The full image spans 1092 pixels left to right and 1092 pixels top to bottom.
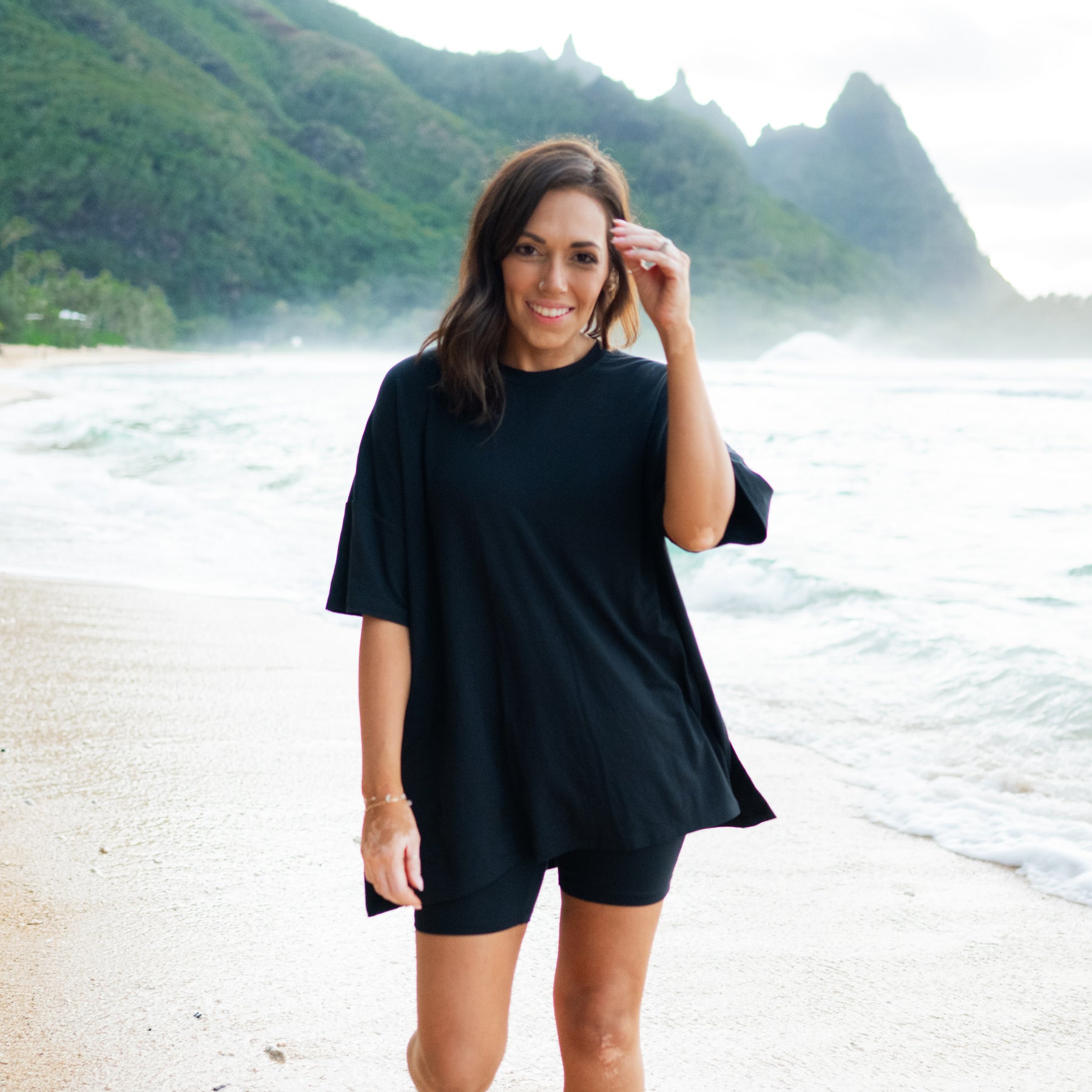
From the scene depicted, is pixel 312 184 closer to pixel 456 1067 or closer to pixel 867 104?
pixel 867 104

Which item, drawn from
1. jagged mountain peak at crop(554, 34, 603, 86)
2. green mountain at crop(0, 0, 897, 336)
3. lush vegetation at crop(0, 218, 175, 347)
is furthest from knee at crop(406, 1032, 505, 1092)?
jagged mountain peak at crop(554, 34, 603, 86)

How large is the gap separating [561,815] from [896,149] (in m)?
155

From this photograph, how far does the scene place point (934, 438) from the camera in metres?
17.3

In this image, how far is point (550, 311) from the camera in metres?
1.48

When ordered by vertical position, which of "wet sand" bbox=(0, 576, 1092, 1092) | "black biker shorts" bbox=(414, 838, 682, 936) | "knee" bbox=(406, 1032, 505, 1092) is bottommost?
"wet sand" bbox=(0, 576, 1092, 1092)

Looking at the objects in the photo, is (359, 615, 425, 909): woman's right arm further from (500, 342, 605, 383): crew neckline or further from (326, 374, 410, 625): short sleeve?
(500, 342, 605, 383): crew neckline

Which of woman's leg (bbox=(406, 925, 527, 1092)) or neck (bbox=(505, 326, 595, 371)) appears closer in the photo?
woman's leg (bbox=(406, 925, 527, 1092))

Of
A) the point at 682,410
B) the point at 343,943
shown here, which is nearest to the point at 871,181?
the point at 343,943

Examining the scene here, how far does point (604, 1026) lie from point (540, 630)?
0.53 metres

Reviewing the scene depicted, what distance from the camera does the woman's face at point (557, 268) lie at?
58.3 inches

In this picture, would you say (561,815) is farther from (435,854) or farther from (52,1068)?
(52,1068)

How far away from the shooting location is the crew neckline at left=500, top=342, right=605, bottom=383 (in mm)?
1490

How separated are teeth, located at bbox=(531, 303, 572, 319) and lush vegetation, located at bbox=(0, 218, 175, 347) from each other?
56047mm

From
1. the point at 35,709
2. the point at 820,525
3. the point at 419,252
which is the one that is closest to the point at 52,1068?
the point at 35,709
